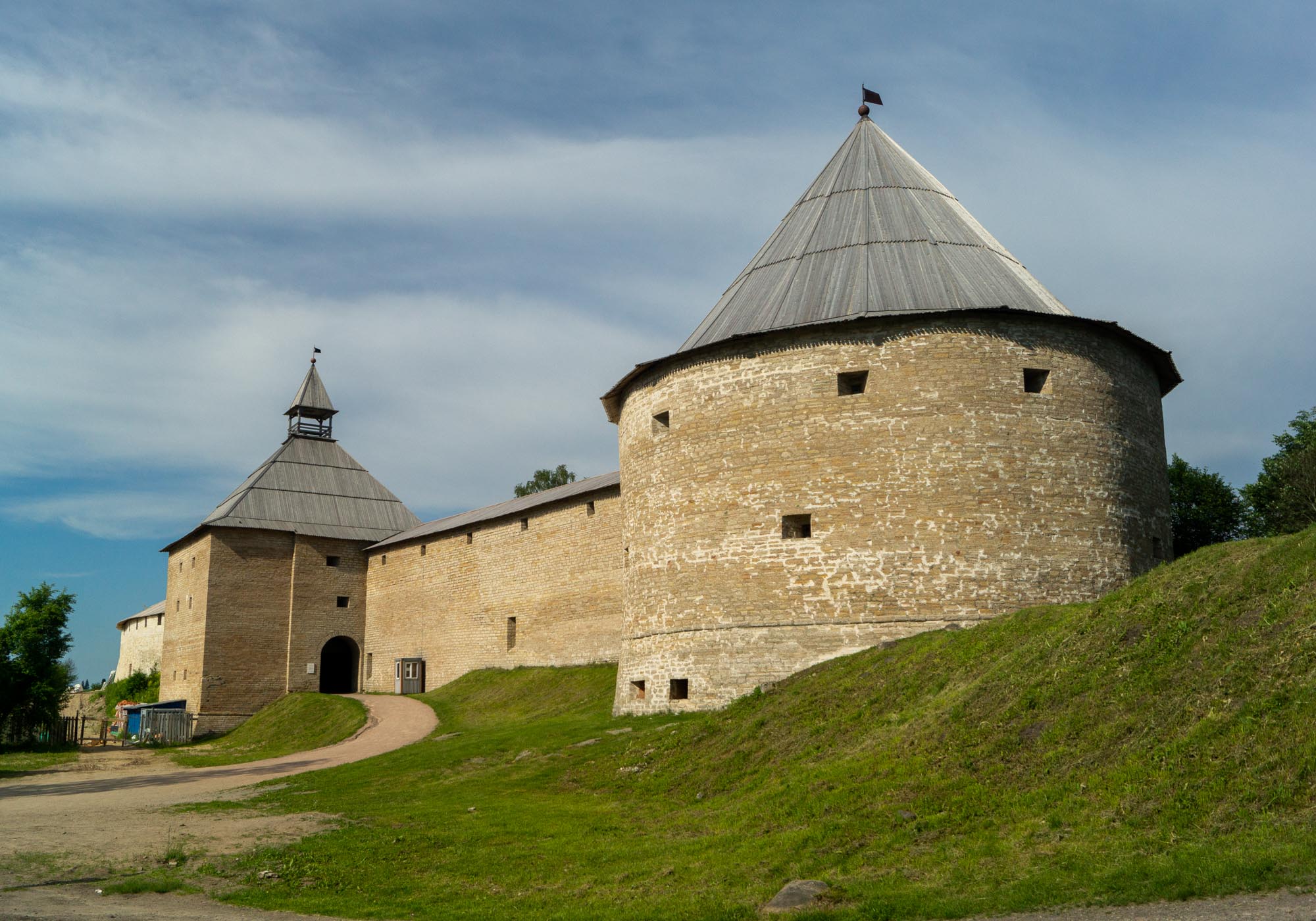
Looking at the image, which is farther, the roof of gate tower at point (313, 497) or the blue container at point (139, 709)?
the roof of gate tower at point (313, 497)

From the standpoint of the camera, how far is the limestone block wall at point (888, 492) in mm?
16203

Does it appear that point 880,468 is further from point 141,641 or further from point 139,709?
point 141,641

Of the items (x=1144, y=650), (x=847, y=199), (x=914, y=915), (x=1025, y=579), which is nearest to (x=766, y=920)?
(x=914, y=915)

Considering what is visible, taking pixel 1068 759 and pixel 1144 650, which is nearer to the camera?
pixel 1068 759

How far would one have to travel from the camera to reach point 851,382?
17.5 m

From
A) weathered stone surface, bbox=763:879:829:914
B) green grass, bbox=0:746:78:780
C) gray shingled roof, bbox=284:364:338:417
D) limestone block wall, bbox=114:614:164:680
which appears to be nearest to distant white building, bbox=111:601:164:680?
limestone block wall, bbox=114:614:164:680

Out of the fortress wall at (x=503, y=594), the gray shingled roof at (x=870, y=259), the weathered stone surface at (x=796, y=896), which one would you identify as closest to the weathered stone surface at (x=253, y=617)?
the fortress wall at (x=503, y=594)

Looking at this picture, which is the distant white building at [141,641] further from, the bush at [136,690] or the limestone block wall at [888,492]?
the limestone block wall at [888,492]

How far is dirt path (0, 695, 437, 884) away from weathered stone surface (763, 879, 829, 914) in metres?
5.71

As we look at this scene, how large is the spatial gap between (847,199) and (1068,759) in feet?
45.4

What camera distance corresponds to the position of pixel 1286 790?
7.39 metres

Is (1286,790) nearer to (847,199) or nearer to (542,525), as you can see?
(847,199)

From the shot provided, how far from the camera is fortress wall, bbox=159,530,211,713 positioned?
33.9 metres

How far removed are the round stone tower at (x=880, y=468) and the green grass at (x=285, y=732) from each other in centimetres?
997
